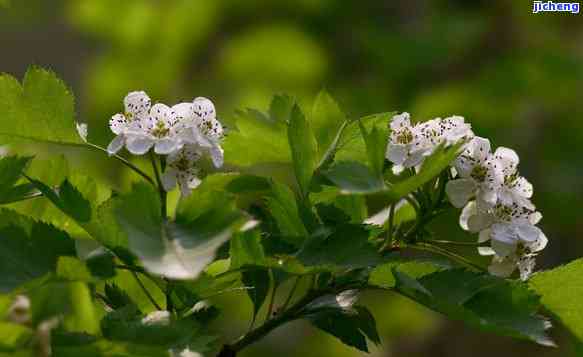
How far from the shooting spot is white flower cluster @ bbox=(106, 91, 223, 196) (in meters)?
Result: 0.60

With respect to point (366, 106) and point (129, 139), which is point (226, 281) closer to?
point (129, 139)

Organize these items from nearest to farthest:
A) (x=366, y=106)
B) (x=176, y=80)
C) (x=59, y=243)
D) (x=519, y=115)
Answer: (x=59, y=243)
(x=366, y=106)
(x=519, y=115)
(x=176, y=80)

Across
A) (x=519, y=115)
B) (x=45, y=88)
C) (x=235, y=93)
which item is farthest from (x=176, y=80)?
(x=45, y=88)

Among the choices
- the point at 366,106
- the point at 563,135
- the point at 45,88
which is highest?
the point at 45,88

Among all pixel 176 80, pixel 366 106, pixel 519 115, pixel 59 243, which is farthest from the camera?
pixel 176 80

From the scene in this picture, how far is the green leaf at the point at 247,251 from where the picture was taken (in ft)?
1.86

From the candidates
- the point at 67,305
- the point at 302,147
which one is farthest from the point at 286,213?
the point at 67,305

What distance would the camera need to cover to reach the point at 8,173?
0.59 meters

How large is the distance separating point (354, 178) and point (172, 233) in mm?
110

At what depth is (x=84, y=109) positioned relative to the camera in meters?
3.38

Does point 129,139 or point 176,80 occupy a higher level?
point 129,139

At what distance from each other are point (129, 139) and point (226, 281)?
4.6 inches

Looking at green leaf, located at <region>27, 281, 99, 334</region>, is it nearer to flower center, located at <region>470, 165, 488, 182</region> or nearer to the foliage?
the foliage

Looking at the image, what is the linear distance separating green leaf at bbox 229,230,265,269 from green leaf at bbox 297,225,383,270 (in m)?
0.03
